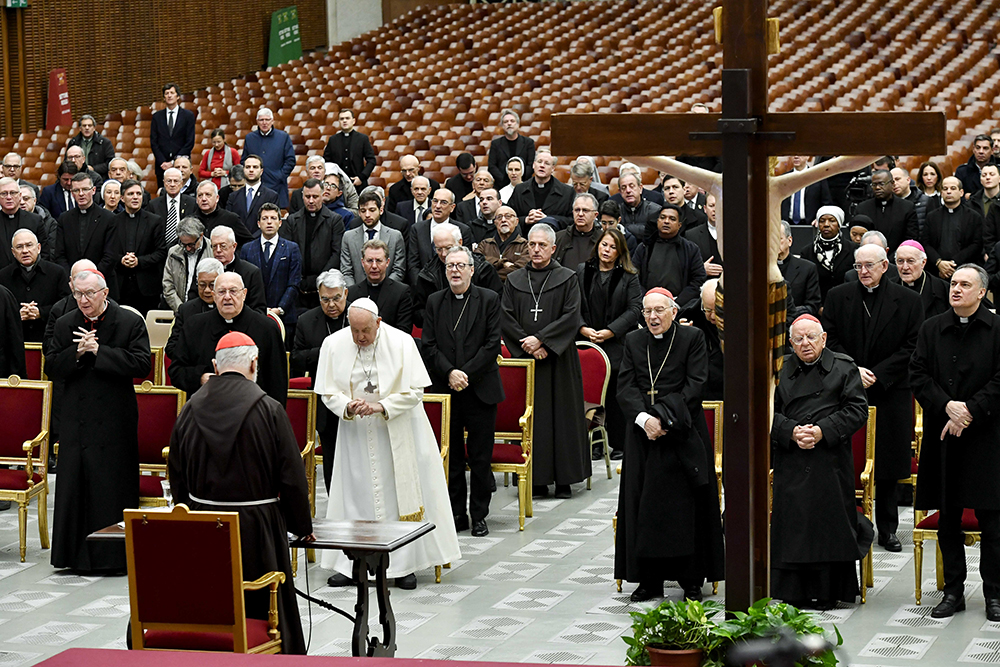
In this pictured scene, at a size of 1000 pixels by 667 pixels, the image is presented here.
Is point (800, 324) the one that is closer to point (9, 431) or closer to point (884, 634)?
point (884, 634)

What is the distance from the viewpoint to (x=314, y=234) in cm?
1085

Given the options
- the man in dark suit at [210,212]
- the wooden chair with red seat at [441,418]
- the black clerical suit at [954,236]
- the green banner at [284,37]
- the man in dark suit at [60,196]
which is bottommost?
the wooden chair with red seat at [441,418]

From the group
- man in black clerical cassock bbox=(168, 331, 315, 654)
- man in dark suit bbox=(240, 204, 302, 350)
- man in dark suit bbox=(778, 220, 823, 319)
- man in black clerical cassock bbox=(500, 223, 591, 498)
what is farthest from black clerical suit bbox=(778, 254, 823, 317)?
man in black clerical cassock bbox=(168, 331, 315, 654)

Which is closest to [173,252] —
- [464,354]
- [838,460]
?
A: [464,354]

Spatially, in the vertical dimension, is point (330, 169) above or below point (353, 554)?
above

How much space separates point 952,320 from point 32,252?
609cm

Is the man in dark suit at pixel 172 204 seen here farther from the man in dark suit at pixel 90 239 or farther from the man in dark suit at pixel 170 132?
the man in dark suit at pixel 170 132

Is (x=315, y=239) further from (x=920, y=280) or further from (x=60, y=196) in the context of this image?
(x=920, y=280)

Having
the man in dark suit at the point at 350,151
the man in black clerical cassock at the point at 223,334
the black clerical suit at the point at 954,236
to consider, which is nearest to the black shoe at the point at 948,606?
the man in black clerical cassock at the point at 223,334

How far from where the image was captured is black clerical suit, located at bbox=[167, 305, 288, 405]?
7816 mm

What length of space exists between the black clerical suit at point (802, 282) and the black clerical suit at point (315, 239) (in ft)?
12.0

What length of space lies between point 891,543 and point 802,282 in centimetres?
169

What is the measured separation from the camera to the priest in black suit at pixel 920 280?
8211 millimetres

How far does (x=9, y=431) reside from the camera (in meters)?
8.37
